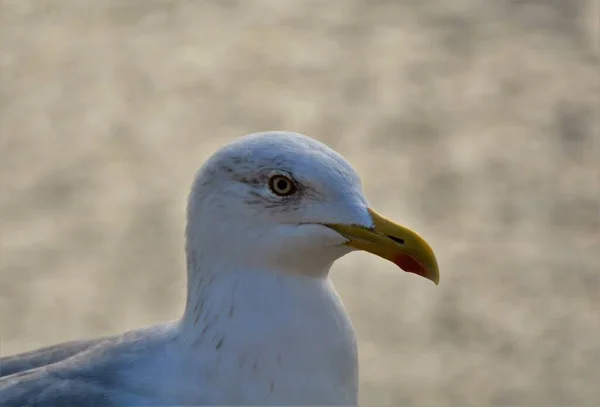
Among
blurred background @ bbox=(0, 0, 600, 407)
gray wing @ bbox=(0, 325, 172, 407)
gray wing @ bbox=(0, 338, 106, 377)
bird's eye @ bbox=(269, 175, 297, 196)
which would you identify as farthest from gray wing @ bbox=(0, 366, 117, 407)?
blurred background @ bbox=(0, 0, 600, 407)

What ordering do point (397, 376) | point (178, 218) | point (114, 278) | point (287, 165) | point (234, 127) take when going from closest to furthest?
point (287, 165)
point (397, 376)
point (114, 278)
point (178, 218)
point (234, 127)

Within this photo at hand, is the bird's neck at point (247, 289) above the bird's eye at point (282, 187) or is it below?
below

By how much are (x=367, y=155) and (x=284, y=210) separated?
2.20m

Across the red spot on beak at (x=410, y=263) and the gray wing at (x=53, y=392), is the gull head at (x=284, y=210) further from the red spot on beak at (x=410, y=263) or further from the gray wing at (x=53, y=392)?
the gray wing at (x=53, y=392)

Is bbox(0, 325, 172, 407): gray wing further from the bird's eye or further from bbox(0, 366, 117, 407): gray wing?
the bird's eye

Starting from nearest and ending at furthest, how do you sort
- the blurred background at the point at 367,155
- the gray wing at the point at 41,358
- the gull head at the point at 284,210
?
1. the gull head at the point at 284,210
2. the gray wing at the point at 41,358
3. the blurred background at the point at 367,155

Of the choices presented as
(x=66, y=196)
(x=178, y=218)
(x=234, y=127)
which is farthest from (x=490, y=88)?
(x=66, y=196)

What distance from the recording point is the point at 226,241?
1.65 meters

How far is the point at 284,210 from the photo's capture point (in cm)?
164

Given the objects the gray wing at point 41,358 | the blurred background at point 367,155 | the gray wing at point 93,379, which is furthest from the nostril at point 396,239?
the blurred background at point 367,155

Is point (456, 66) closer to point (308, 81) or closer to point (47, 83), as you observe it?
point (308, 81)

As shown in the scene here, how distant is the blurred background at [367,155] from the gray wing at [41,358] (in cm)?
105

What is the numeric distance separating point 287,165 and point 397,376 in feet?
4.81

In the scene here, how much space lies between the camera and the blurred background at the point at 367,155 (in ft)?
10.0
